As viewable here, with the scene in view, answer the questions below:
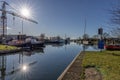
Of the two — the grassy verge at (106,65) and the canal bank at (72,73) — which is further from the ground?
the grassy verge at (106,65)

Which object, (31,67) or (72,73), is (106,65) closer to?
(72,73)

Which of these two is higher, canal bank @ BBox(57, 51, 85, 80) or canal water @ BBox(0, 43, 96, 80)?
canal bank @ BBox(57, 51, 85, 80)

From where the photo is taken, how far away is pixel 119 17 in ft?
60.7

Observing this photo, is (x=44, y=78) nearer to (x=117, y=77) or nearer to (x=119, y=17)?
(x=117, y=77)

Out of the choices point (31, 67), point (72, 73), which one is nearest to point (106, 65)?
Answer: point (72, 73)

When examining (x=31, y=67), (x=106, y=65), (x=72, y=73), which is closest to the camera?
(x=72, y=73)

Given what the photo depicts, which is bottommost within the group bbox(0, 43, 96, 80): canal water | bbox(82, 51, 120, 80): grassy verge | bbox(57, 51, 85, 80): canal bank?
bbox(0, 43, 96, 80): canal water

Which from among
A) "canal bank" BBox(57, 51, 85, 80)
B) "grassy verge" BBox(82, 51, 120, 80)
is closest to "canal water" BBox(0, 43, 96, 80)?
"canal bank" BBox(57, 51, 85, 80)

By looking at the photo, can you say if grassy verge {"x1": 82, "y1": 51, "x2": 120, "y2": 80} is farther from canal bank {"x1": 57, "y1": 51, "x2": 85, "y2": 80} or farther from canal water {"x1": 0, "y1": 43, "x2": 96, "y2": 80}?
canal water {"x1": 0, "y1": 43, "x2": 96, "y2": 80}

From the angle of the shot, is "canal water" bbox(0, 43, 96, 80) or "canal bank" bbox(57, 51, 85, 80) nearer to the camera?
"canal bank" bbox(57, 51, 85, 80)

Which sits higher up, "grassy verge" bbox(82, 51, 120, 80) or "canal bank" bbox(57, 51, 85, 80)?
"grassy verge" bbox(82, 51, 120, 80)

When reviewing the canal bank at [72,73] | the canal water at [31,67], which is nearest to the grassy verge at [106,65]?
the canal bank at [72,73]

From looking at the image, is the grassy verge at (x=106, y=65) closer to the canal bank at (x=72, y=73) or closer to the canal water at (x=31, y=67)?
the canal bank at (x=72, y=73)

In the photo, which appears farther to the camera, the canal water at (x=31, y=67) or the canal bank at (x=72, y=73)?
the canal water at (x=31, y=67)
